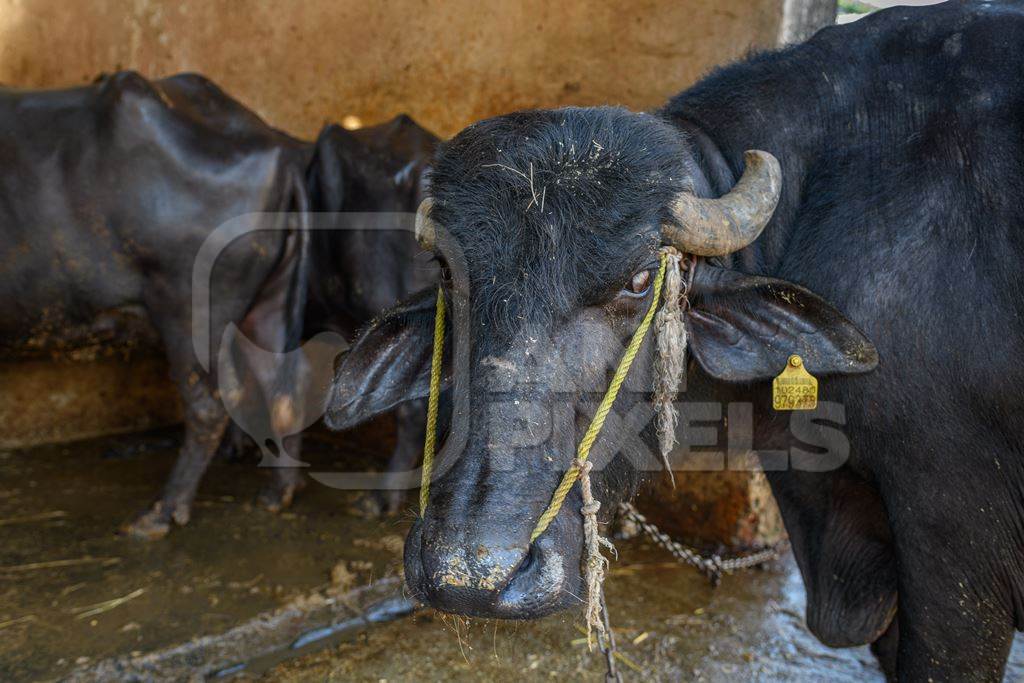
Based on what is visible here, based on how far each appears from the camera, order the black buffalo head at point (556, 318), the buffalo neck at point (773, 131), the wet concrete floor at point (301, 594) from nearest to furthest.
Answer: the black buffalo head at point (556, 318) < the buffalo neck at point (773, 131) < the wet concrete floor at point (301, 594)

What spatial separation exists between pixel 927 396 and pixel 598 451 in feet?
2.51

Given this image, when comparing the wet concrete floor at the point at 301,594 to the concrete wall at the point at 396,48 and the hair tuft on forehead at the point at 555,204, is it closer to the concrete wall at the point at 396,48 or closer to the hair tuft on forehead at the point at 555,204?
the hair tuft on forehead at the point at 555,204

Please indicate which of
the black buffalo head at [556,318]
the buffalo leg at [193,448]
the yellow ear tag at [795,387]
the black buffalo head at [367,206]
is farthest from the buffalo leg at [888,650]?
the buffalo leg at [193,448]

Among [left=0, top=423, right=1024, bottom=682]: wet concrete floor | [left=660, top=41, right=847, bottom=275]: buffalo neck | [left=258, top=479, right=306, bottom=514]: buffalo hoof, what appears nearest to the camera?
[left=660, top=41, right=847, bottom=275]: buffalo neck

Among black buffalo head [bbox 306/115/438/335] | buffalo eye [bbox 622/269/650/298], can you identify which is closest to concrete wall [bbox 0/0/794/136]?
black buffalo head [bbox 306/115/438/335]

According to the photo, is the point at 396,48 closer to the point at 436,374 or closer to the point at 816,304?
the point at 436,374

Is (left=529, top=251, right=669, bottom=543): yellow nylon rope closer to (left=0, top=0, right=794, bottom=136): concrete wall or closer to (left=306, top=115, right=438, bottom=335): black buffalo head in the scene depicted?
(left=0, top=0, right=794, bottom=136): concrete wall

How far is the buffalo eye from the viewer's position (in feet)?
6.66

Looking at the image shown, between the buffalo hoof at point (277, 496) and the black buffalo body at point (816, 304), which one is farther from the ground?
the black buffalo body at point (816, 304)

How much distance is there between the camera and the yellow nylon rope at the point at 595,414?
186 centimetres

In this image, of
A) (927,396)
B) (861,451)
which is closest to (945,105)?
(927,396)

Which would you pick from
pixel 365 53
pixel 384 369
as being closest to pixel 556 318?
pixel 384 369

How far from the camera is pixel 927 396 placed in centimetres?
209

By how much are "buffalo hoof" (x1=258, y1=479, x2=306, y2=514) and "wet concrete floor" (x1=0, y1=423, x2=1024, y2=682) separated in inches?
3.0
